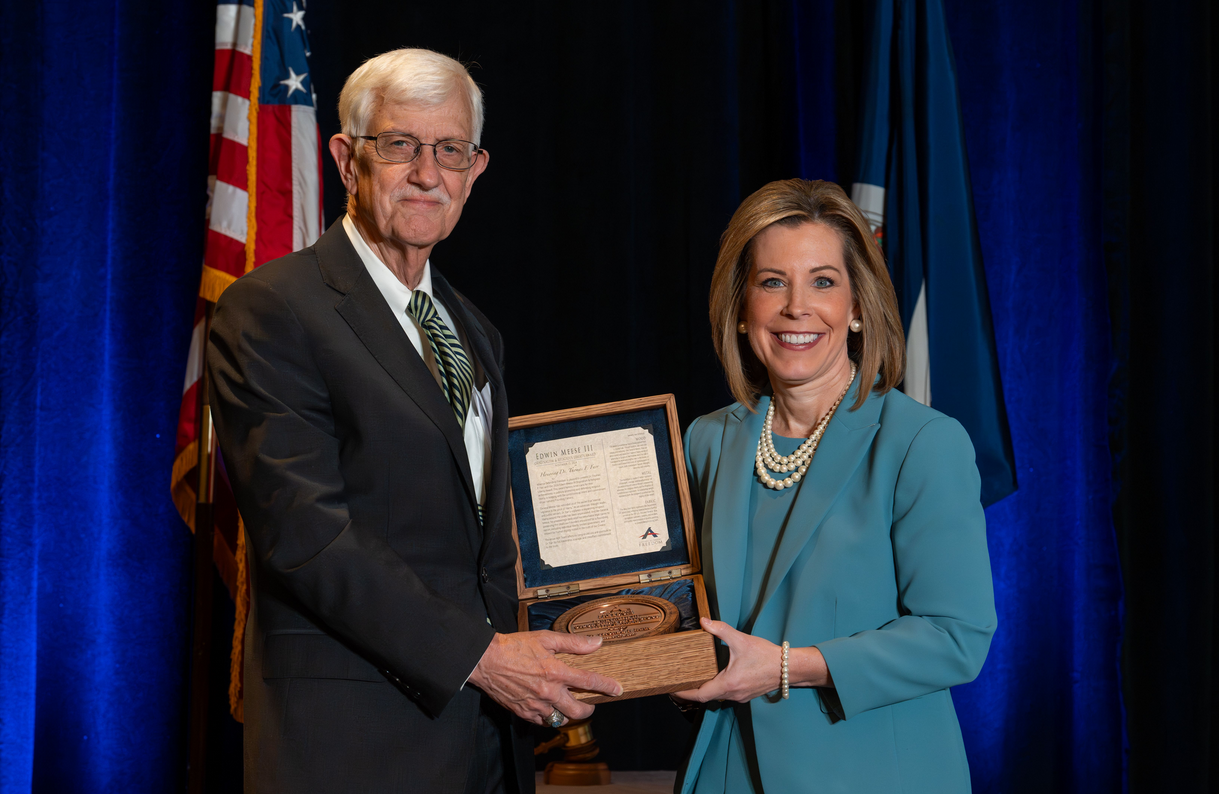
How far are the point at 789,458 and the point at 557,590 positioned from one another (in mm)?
507

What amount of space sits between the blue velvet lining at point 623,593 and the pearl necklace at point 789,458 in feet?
0.81

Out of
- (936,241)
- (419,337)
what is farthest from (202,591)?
(936,241)

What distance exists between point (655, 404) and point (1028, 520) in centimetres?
212

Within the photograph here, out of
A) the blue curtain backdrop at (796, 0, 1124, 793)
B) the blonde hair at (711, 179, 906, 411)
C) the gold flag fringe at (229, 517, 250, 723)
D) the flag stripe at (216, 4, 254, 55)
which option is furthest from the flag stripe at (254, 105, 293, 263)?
the blue curtain backdrop at (796, 0, 1124, 793)

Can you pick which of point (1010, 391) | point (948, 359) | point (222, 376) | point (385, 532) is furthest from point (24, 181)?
point (1010, 391)

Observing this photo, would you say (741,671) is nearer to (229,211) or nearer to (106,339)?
(229,211)

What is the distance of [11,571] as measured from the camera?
325 cm

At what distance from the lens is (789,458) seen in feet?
6.22

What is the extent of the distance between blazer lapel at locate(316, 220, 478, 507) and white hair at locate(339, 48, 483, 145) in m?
0.31

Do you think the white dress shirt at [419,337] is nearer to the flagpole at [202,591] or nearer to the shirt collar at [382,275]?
the shirt collar at [382,275]

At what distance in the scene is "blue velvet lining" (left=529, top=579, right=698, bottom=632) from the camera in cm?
187

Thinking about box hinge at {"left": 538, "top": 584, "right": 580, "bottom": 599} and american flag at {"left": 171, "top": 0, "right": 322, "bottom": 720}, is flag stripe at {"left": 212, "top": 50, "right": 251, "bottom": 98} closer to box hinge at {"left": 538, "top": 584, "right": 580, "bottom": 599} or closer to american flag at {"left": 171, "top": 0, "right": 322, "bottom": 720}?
american flag at {"left": 171, "top": 0, "right": 322, "bottom": 720}

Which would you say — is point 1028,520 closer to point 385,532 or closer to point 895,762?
point 895,762

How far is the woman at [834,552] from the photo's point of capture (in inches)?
66.2
